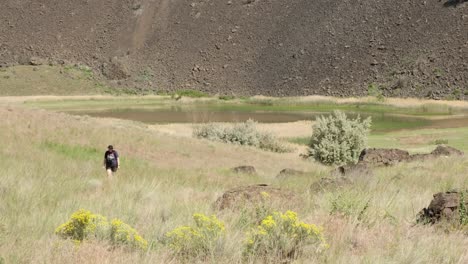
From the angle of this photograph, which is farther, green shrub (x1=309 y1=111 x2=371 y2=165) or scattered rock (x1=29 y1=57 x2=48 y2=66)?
scattered rock (x1=29 y1=57 x2=48 y2=66)

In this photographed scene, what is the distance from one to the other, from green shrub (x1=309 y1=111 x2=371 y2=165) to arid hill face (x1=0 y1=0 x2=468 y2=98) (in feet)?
162

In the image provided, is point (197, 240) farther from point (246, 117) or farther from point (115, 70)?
point (115, 70)

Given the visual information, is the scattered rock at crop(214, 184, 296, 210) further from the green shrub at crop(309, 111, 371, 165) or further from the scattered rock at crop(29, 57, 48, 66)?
the scattered rock at crop(29, 57, 48, 66)

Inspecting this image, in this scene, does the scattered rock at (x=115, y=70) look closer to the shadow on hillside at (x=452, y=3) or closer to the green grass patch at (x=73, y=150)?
the shadow on hillside at (x=452, y=3)

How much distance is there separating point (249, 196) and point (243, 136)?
105 ft

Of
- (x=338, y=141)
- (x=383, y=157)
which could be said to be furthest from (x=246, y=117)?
(x=383, y=157)

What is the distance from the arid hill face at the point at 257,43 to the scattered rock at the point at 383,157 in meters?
57.3

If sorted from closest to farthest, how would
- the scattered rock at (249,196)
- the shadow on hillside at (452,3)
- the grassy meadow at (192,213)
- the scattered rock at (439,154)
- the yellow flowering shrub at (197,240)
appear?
the grassy meadow at (192,213) → the yellow flowering shrub at (197,240) → the scattered rock at (249,196) → the scattered rock at (439,154) → the shadow on hillside at (452,3)

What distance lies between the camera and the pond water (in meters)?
54.5

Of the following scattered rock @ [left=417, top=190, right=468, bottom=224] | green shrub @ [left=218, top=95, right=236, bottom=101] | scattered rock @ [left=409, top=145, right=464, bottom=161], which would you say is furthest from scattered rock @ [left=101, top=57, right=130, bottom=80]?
scattered rock @ [left=417, top=190, right=468, bottom=224]

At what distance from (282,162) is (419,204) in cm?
2179

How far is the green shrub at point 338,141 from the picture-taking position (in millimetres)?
34469

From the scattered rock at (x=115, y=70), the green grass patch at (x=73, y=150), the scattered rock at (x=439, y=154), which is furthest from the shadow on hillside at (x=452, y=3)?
the green grass patch at (x=73, y=150)

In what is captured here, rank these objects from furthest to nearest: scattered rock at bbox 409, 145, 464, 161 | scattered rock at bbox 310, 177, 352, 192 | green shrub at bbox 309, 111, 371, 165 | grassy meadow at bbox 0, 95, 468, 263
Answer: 1. green shrub at bbox 309, 111, 371, 165
2. scattered rock at bbox 409, 145, 464, 161
3. scattered rock at bbox 310, 177, 352, 192
4. grassy meadow at bbox 0, 95, 468, 263
